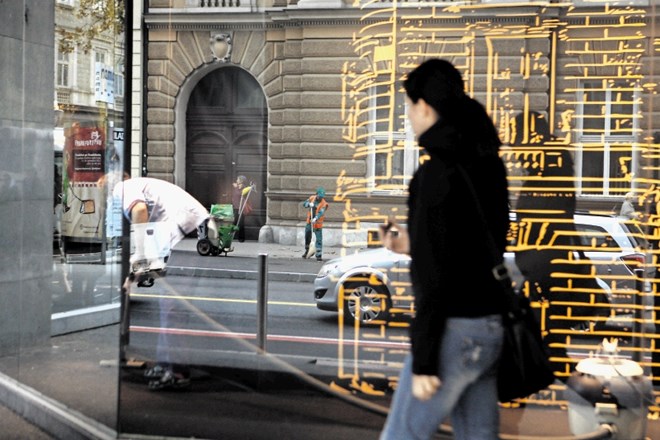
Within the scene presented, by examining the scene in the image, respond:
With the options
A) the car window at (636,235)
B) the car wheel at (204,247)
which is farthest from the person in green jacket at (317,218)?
the car window at (636,235)

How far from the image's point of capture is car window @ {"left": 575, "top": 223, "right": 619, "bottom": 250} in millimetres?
4424

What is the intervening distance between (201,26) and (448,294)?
2.85 meters

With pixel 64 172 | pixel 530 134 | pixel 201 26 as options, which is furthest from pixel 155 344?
pixel 64 172

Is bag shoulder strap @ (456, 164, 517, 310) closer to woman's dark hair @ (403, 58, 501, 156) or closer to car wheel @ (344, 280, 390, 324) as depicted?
woman's dark hair @ (403, 58, 501, 156)

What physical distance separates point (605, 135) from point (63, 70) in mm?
5056

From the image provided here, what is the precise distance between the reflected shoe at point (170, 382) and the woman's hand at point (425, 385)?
2560mm

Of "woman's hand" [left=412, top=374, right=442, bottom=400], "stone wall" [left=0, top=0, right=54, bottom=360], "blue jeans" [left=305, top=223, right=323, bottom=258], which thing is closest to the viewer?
"woman's hand" [left=412, top=374, right=442, bottom=400]

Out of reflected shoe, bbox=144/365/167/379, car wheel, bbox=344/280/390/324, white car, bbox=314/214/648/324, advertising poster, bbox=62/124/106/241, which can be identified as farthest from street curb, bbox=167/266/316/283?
advertising poster, bbox=62/124/106/241

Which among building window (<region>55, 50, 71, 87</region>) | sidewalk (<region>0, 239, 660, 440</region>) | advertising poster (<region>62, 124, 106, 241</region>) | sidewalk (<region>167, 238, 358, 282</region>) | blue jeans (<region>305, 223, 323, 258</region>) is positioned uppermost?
building window (<region>55, 50, 71, 87</region>)

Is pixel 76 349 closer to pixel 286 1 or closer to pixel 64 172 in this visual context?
pixel 64 172

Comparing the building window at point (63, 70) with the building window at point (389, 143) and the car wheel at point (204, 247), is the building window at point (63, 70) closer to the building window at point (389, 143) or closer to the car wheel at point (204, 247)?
the car wheel at point (204, 247)

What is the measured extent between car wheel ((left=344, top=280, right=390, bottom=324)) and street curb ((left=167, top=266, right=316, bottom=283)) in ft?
0.76

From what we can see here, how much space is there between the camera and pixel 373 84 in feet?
15.7

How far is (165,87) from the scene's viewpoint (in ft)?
17.4
